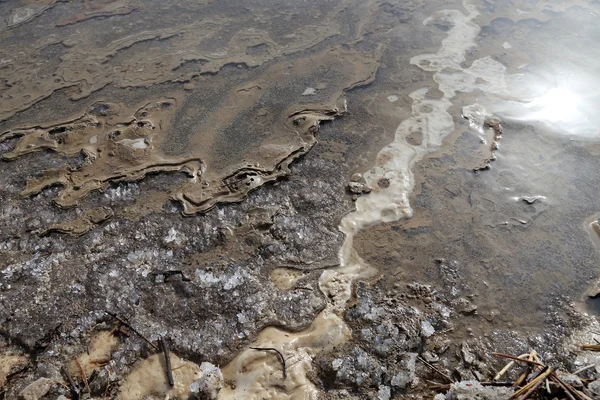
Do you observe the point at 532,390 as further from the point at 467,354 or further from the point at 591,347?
the point at 591,347

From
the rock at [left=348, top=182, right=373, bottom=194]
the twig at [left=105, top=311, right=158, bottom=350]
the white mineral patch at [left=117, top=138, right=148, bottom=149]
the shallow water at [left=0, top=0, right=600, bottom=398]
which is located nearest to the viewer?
the twig at [left=105, top=311, right=158, bottom=350]

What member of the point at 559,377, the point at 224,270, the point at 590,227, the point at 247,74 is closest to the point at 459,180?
the point at 590,227

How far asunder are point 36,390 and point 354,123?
2.67m

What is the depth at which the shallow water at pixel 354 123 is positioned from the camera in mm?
2504

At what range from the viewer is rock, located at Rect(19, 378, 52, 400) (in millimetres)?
1907

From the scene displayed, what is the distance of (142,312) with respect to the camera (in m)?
2.24

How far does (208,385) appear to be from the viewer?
193cm

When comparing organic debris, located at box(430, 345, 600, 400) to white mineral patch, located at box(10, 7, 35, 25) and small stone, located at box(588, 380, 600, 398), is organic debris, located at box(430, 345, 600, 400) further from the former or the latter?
white mineral patch, located at box(10, 7, 35, 25)

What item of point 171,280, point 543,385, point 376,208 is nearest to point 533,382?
point 543,385

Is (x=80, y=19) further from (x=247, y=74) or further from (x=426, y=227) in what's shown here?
(x=426, y=227)

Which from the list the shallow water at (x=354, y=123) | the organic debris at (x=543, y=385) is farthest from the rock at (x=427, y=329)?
the organic debris at (x=543, y=385)

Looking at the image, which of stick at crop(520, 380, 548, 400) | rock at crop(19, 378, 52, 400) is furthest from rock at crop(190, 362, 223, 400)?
stick at crop(520, 380, 548, 400)

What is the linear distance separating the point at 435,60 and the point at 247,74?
1.83 metres

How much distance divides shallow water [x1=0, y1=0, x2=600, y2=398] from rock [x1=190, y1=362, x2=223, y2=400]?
58mm
